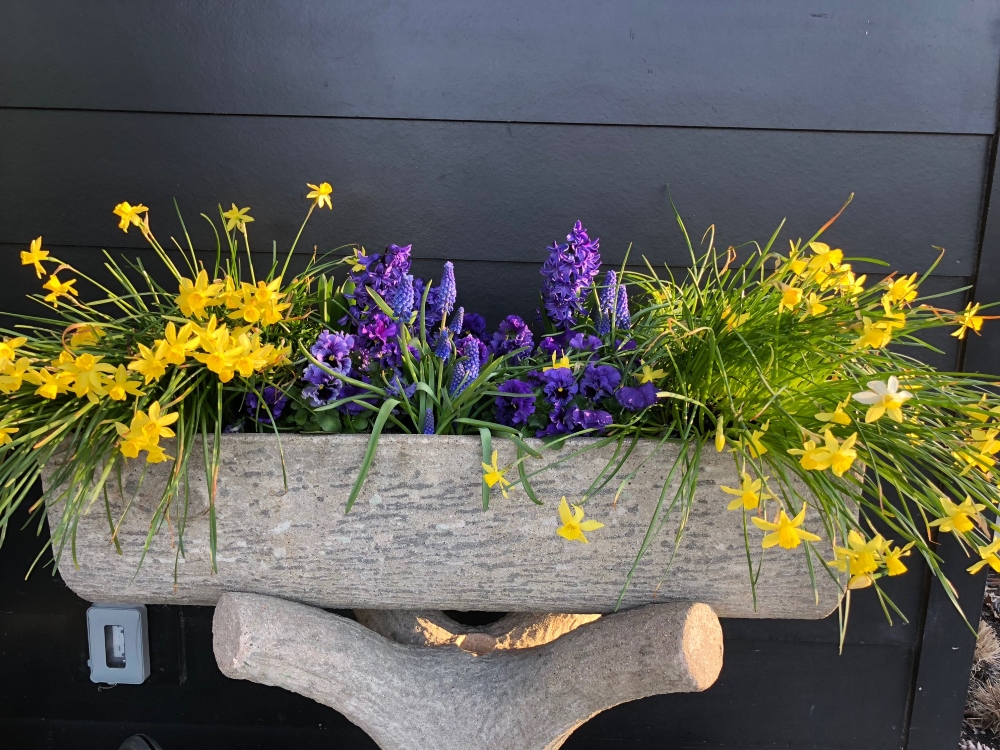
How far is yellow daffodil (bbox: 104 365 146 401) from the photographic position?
716 millimetres

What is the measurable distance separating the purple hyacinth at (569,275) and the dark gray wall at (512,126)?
0.94 feet

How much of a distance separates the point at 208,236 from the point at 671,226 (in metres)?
0.85

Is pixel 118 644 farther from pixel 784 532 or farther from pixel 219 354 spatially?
pixel 784 532

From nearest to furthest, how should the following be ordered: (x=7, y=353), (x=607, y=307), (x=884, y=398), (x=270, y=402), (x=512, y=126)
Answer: (x=884, y=398) → (x=7, y=353) → (x=270, y=402) → (x=607, y=307) → (x=512, y=126)

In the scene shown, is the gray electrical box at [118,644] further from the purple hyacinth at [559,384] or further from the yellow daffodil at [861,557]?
the yellow daffodil at [861,557]

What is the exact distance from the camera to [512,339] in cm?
95

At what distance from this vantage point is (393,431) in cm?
89

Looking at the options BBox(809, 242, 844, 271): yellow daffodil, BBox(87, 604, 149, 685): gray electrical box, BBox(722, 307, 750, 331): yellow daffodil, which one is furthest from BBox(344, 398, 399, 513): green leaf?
BBox(87, 604, 149, 685): gray electrical box

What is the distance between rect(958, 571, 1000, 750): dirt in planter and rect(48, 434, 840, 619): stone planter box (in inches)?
41.0

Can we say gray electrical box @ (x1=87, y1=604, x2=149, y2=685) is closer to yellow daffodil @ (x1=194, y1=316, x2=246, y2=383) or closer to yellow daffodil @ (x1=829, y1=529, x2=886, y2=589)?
yellow daffodil @ (x1=194, y1=316, x2=246, y2=383)

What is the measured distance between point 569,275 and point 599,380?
0.19 metres

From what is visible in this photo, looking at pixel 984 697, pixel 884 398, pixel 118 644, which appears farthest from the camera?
pixel 984 697

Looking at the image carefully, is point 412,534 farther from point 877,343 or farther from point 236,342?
point 877,343

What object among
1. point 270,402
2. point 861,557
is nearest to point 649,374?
point 861,557
